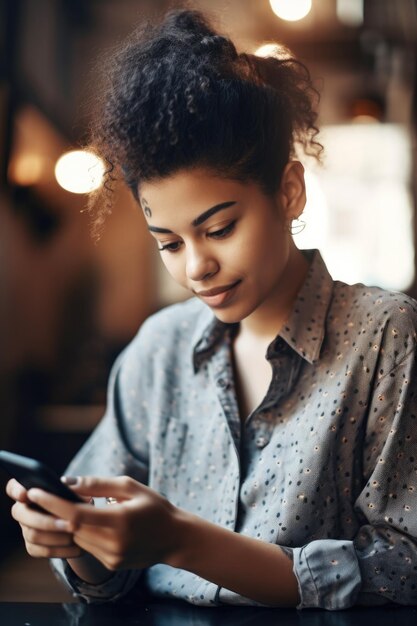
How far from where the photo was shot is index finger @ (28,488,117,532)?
27.5 inches

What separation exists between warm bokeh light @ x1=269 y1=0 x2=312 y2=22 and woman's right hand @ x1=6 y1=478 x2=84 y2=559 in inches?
122

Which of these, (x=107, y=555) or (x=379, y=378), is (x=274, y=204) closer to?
(x=379, y=378)

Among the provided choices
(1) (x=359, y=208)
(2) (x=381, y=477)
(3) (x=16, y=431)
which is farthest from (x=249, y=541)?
(1) (x=359, y=208)

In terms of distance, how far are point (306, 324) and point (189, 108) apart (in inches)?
13.5

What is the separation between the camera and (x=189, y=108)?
86cm

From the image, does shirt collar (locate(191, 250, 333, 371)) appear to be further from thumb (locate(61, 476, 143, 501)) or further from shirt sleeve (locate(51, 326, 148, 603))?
thumb (locate(61, 476, 143, 501))

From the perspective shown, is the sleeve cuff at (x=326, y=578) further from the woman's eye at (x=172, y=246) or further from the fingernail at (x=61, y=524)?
the woman's eye at (x=172, y=246)

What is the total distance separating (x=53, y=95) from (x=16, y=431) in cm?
187

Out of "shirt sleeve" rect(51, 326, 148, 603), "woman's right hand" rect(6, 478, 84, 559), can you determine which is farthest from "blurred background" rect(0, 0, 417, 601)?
"woman's right hand" rect(6, 478, 84, 559)

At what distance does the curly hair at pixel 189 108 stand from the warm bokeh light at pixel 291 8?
8.69 ft

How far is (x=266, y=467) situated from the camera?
38.0 inches

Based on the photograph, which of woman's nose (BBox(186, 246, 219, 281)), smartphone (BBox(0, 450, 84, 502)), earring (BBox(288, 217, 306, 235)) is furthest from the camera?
earring (BBox(288, 217, 306, 235))

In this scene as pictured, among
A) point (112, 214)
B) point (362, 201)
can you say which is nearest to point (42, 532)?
point (112, 214)

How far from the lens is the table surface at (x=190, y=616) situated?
2.61 feet
